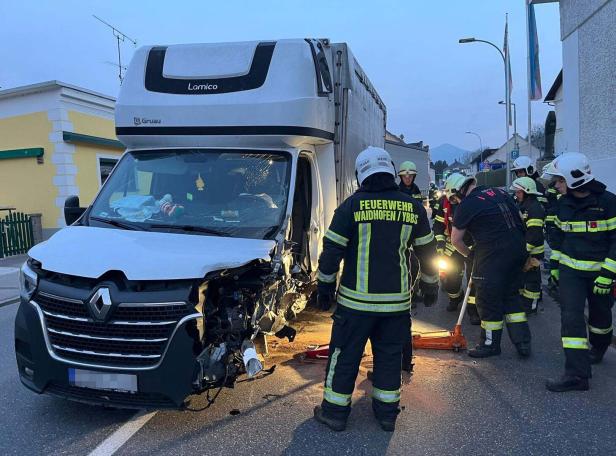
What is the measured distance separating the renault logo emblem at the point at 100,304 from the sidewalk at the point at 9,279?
20.4ft

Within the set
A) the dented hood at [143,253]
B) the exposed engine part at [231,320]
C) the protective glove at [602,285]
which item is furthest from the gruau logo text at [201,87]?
the protective glove at [602,285]

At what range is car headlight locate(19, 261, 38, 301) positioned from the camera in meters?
3.62

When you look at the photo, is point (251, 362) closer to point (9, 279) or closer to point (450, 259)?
point (450, 259)

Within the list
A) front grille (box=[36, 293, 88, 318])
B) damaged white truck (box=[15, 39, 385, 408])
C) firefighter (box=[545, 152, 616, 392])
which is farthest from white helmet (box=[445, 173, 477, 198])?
front grille (box=[36, 293, 88, 318])

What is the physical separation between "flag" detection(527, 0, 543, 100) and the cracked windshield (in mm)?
15546

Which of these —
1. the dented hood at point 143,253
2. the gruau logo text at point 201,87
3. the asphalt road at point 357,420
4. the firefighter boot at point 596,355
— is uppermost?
the gruau logo text at point 201,87

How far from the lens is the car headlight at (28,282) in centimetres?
362

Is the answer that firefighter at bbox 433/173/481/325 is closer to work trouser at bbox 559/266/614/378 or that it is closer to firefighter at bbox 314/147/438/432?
work trouser at bbox 559/266/614/378

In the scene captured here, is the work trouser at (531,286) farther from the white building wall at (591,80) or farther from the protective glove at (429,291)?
the white building wall at (591,80)

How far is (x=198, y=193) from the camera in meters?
4.60

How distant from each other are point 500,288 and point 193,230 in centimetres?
309

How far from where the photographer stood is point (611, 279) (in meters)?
4.32

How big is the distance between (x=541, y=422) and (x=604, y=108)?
26.7 feet

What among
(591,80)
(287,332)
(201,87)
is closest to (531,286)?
(287,332)
